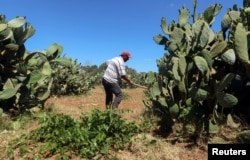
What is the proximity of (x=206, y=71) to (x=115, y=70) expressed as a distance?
246cm

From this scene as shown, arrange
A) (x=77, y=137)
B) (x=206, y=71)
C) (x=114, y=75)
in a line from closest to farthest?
1. (x=77, y=137)
2. (x=206, y=71)
3. (x=114, y=75)

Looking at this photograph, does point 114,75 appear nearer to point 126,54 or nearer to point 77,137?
point 126,54

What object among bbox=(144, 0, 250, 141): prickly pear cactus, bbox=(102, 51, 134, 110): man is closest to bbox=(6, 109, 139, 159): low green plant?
bbox=(144, 0, 250, 141): prickly pear cactus

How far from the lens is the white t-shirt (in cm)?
693

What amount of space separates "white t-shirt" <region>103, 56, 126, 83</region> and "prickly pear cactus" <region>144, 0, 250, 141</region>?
1404mm

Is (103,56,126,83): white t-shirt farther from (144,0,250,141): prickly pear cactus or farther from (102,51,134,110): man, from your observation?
(144,0,250,141): prickly pear cactus

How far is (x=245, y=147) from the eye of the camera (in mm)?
4039

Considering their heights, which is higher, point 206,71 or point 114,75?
point 114,75

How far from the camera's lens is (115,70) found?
698 centimetres

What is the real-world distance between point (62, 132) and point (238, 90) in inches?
98.8

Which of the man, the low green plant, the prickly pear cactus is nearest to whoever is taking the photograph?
the low green plant

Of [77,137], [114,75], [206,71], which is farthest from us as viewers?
[114,75]

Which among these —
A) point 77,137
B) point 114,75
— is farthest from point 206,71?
point 114,75

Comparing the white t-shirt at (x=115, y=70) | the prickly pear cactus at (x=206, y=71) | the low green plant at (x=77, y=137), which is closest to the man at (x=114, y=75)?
the white t-shirt at (x=115, y=70)
